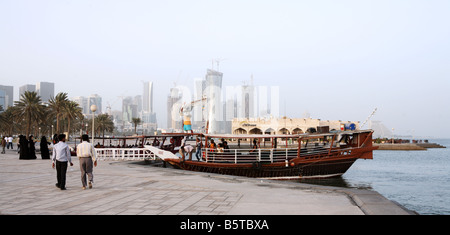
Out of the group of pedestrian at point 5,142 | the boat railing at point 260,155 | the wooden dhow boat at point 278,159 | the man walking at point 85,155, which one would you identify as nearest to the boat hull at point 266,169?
the wooden dhow boat at point 278,159

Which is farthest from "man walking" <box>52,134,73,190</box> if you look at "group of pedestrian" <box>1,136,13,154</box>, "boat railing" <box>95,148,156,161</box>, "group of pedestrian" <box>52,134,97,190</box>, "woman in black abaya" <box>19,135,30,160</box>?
"group of pedestrian" <box>1,136,13,154</box>

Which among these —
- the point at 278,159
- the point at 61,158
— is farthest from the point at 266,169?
the point at 61,158

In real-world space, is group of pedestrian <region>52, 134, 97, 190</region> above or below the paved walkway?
above

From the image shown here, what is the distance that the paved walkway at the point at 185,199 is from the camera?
24.9 ft

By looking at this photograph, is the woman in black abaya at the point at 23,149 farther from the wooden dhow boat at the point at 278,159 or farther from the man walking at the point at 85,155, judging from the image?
the man walking at the point at 85,155

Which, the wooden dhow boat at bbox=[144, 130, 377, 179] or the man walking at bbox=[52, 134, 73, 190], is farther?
the wooden dhow boat at bbox=[144, 130, 377, 179]

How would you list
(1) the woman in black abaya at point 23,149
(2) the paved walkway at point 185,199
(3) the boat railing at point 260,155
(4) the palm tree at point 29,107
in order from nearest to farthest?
(2) the paved walkway at point 185,199
(3) the boat railing at point 260,155
(1) the woman in black abaya at point 23,149
(4) the palm tree at point 29,107

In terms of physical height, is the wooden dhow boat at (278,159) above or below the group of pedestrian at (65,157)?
below

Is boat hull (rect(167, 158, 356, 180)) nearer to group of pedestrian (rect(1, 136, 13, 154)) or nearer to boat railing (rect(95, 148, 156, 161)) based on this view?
boat railing (rect(95, 148, 156, 161))

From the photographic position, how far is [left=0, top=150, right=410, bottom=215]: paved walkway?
759cm
